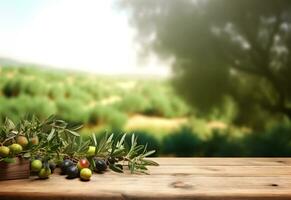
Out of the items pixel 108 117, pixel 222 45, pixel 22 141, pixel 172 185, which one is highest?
pixel 222 45

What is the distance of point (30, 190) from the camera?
994 millimetres

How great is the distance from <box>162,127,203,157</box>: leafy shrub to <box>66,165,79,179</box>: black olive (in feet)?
3.72

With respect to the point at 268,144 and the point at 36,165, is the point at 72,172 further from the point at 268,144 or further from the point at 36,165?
the point at 268,144

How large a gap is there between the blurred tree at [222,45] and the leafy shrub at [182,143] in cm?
14

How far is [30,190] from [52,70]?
1308mm

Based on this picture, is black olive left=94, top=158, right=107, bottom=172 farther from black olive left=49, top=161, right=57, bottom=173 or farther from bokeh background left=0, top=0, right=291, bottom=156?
bokeh background left=0, top=0, right=291, bottom=156

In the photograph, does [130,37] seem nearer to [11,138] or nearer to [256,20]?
[256,20]

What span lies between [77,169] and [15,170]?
163mm

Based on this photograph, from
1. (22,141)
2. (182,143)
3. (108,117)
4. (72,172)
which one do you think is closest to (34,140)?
(22,141)

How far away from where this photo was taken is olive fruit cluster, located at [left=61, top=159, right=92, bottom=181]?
1.13m

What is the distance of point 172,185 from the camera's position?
3.53ft

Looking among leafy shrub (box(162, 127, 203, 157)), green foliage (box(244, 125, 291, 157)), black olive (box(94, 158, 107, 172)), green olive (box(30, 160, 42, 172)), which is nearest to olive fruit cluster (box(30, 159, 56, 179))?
green olive (box(30, 160, 42, 172))

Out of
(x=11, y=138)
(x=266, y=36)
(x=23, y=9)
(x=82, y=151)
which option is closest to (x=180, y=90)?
(x=266, y=36)

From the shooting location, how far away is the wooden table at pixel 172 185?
0.98 m
